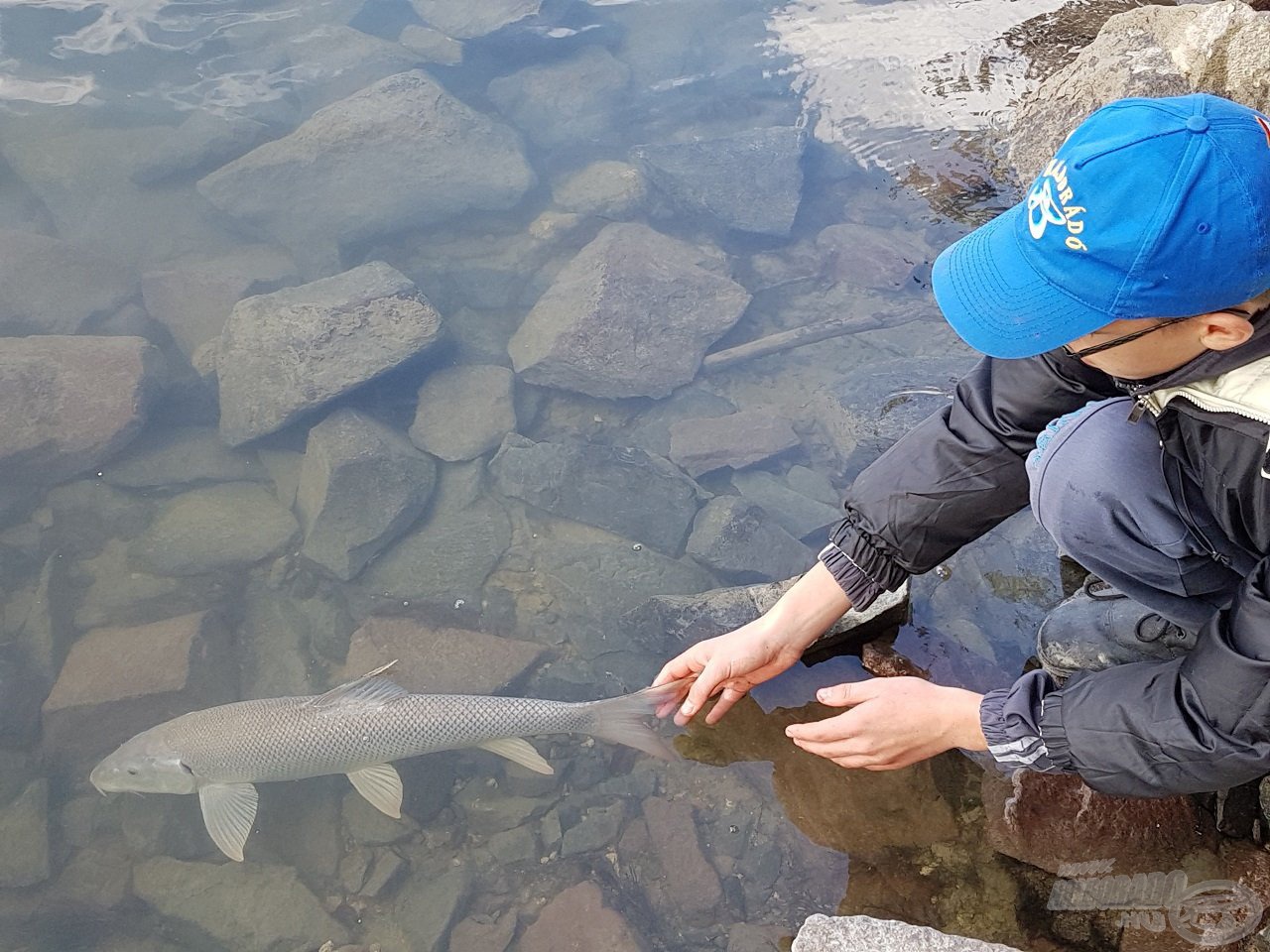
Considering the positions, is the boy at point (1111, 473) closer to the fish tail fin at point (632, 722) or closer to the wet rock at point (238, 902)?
the fish tail fin at point (632, 722)

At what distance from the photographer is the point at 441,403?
5.46 m

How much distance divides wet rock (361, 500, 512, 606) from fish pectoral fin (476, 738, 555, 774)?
1.01 metres

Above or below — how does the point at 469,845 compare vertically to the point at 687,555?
below

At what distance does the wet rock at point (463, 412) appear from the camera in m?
5.22

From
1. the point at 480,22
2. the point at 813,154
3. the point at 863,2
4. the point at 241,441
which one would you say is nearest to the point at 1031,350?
the point at 241,441

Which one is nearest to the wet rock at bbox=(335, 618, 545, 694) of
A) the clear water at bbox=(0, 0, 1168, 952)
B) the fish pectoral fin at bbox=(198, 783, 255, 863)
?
the clear water at bbox=(0, 0, 1168, 952)

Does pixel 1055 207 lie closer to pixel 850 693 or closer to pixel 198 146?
pixel 850 693

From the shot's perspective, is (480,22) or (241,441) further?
(480,22)

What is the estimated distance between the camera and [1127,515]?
7.25ft

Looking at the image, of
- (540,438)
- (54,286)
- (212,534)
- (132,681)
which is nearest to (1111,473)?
(540,438)

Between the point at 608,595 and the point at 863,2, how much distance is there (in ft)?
21.1

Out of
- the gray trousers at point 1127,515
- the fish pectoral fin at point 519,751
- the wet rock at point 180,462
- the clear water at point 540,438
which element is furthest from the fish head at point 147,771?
the gray trousers at point 1127,515

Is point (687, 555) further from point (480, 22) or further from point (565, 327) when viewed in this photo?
point (480, 22)

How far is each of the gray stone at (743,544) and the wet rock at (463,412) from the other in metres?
1.35
